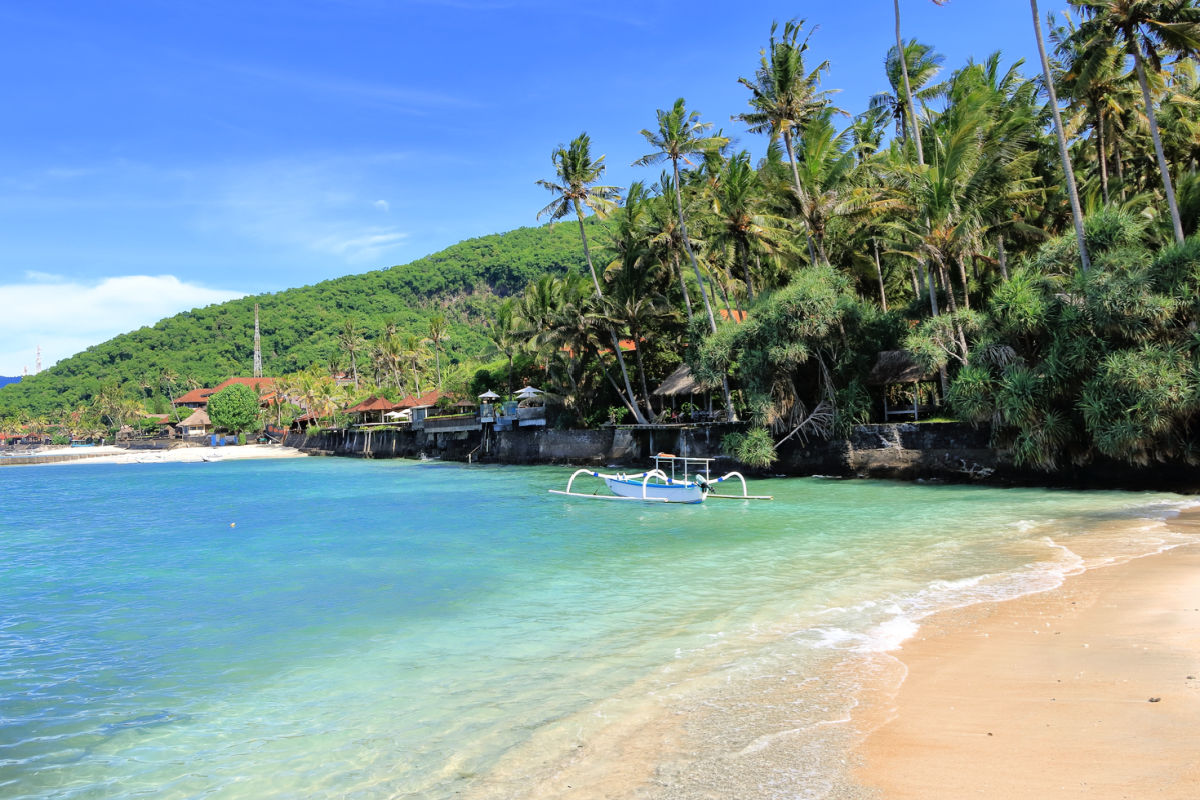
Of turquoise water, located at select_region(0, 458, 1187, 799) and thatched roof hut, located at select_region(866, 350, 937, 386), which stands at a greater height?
thatched roof hut, located at select_region(866, 350, 937, 386)

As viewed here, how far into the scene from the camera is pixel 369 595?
37.2 ft

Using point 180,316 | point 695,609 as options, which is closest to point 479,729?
point 695,609

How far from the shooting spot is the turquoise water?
17.2 ft

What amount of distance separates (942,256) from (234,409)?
255 feet

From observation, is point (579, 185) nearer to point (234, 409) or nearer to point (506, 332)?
point (506, 332)

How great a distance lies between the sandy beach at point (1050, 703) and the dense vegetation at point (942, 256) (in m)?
12.3

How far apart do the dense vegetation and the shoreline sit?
40.9 meters

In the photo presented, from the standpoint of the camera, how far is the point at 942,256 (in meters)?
23.7

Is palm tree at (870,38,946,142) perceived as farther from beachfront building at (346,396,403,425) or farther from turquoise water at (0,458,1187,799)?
beachfront building at (346,396,403,425)

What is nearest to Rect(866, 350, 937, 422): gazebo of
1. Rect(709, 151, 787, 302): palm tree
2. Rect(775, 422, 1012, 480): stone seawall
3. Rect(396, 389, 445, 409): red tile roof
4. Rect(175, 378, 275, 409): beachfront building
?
Rect(775, 422, 1012, 480): stone seawall

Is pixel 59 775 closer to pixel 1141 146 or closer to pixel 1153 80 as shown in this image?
pixel 1153 80

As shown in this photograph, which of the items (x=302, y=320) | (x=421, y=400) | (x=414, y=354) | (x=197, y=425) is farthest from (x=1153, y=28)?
(x=302, y=320)

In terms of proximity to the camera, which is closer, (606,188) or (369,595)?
(369,595)

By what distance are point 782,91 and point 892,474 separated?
598 inches
